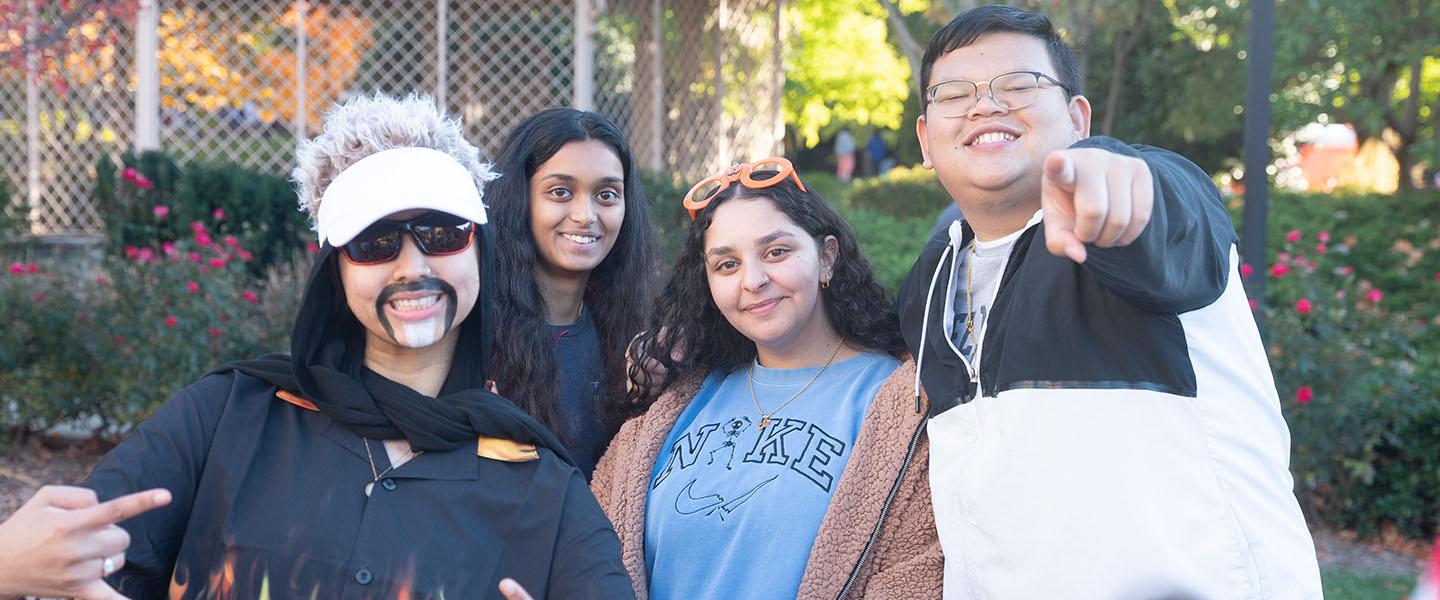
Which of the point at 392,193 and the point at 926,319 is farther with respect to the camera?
the point at 926,319

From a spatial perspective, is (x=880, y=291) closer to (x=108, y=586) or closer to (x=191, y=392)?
(x=191, y=392)

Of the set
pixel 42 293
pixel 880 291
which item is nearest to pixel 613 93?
pixel 42 293

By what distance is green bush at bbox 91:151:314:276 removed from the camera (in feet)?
27.5

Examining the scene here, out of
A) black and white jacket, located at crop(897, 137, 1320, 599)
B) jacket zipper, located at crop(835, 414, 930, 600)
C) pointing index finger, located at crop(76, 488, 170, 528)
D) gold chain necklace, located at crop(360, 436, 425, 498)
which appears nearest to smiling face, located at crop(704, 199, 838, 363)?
jacket zipper, located at crop(835, 414, 930, 600)

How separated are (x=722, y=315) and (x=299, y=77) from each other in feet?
29.6

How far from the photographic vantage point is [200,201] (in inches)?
338

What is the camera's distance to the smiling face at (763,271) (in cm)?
279

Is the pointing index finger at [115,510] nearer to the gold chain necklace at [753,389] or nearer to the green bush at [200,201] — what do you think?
the gold chain necklace at [753,389]

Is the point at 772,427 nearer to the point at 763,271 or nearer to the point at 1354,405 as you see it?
the point at 763,271


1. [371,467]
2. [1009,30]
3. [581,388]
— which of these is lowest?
[581,388]

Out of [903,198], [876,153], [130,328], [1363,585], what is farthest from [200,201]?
[876,153]

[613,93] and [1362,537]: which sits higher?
[613,93]

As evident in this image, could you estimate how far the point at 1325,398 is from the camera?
18.8 ft

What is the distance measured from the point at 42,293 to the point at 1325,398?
693 centimetres
